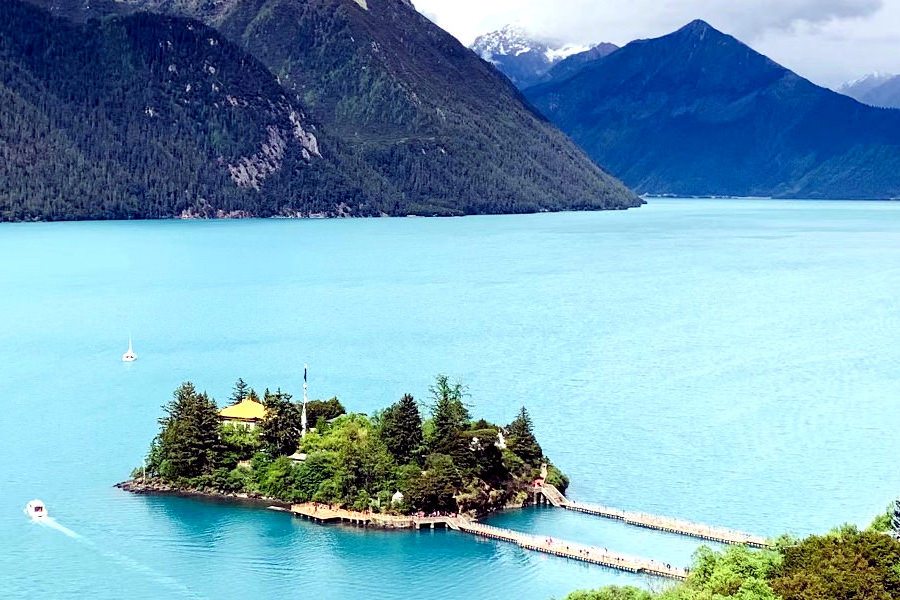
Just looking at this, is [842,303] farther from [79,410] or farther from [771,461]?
[79,410]

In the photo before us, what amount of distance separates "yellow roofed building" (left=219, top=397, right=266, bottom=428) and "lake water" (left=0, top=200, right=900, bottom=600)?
5.82m

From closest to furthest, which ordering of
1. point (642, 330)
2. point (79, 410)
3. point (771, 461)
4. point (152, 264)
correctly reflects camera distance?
point (771, 461)
point (79, 410)
point (642, 330)
point (152, 264)

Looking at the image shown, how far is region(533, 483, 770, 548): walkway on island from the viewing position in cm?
5853

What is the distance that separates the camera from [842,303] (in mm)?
138000

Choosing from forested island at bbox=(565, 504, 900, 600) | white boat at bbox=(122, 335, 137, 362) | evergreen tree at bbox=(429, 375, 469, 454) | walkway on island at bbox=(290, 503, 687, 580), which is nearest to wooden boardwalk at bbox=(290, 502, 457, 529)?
walkway on island at bbox=(290, 503, 687, 580)

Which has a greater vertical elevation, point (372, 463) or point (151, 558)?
point (372, 463)

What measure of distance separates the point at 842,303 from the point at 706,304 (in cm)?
1515

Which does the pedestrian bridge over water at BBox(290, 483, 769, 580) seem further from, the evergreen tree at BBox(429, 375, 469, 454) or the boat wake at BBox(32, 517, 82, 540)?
the boat wake at BBox(32, 517, 82, 540)

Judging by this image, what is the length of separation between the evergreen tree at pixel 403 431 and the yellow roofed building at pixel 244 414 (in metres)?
7.66

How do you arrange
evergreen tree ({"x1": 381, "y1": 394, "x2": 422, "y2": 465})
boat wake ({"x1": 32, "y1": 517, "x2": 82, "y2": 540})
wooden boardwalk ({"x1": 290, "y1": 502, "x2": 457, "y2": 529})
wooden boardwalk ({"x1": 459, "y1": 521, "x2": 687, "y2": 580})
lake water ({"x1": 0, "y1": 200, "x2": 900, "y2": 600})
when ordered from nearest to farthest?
wooden boardwalk ({"x1": 459, "y1": 521, "x2": 687, "y2": 580}), lake water ({"x1": 0, "y1": 200, "x2": 900, "y2": 600}), boat wake ({"x1": 32, "y1": 517, "x2": 82, "y2": 540}), wooden boardwalk ({"x1": 290, "y1": 502, "x2": 457, "y2": 529}), evergreen tree ({"x1": 381, "y1": 394, "x2": 422, "y2": 465})

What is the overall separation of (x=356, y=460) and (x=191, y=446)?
8.79m

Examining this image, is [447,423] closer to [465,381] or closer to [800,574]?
[800,574]

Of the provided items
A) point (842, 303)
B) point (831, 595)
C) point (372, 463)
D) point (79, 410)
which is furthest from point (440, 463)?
point (842, 303)

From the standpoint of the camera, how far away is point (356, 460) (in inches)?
2484
